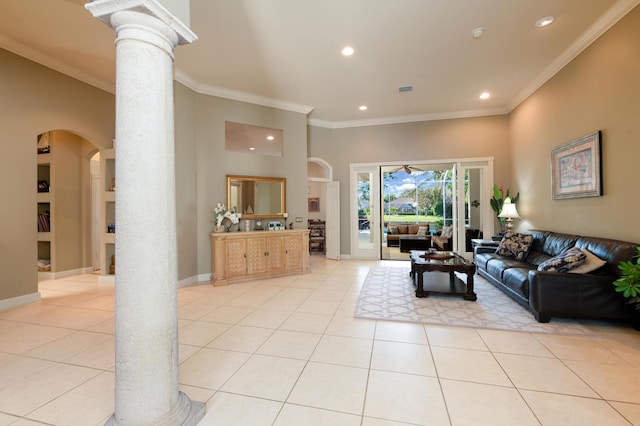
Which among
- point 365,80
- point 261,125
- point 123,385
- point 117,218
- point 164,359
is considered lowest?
point 123,385

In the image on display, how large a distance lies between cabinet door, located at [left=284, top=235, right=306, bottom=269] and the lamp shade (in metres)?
4.10

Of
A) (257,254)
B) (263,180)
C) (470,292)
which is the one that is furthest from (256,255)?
(470,292)

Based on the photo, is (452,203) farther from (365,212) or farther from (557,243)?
(557,243)

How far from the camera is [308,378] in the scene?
213 cm

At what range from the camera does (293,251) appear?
559cm

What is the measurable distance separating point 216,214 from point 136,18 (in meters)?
3.96

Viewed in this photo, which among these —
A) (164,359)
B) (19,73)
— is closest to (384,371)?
(164,359)

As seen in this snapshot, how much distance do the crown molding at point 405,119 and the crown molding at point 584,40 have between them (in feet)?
3.09

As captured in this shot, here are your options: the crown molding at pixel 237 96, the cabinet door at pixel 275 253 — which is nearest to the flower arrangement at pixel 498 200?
the crown molding at pixel 237 96

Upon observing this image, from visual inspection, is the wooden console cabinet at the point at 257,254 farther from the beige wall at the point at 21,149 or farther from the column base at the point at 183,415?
the column base at the point at 183,415

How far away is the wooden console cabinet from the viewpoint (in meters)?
4.84

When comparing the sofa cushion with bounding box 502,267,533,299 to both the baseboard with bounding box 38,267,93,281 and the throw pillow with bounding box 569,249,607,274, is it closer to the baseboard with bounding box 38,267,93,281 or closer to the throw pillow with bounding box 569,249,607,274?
the throw pillow with bounding box 569,249,607,274

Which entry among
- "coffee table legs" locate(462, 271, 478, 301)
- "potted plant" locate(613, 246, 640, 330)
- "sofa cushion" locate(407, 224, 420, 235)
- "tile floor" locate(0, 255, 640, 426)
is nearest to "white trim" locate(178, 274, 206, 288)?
"tile floor" locate(0, 255, 640, 426)

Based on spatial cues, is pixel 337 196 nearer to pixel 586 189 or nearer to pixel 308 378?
pixel 586 189
